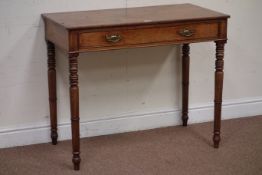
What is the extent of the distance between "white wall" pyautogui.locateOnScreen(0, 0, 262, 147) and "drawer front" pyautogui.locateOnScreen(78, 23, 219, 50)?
20.8 inches

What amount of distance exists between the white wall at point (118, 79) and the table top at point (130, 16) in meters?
0.12

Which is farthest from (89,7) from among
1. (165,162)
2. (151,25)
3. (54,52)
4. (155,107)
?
(165,162)

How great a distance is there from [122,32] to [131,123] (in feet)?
3.06

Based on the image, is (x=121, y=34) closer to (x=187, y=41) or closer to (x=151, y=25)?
(x=151, y=25)

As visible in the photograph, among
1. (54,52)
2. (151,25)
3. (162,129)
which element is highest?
(151,25)

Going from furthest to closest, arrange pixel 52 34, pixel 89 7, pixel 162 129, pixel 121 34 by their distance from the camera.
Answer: pixel 162 129
pixel 89 7
pixel 52 34
pixel 121 34

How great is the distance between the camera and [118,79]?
136 inches

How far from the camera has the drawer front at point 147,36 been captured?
9.09 feet

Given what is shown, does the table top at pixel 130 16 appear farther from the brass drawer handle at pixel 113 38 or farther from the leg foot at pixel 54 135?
the leg foot at pixel 54 135

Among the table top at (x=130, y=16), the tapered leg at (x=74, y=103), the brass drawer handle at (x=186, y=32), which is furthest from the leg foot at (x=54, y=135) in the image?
the brass drawer handle at (x=186, y=32)

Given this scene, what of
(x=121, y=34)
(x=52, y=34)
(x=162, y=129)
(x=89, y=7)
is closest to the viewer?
(x=121, y=34)

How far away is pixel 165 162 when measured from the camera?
3.06 metres

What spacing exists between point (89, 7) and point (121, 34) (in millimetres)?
543

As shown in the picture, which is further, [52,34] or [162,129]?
[162,129]
